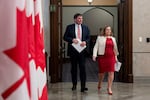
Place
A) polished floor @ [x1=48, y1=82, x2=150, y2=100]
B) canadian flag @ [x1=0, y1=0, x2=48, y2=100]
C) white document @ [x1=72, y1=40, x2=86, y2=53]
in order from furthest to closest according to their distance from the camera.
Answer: white document @ [x1=72, y1=40, x2=86, y2=53] → polished floor @ [x1=48, y1=82, x2=150, y2=100] → canadian flag @ [x1=0, y1=0, x2=48, y2=100]

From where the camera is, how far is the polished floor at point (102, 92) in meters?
7.97

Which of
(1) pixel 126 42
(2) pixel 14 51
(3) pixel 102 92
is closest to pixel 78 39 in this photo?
(3) pixel 102 92

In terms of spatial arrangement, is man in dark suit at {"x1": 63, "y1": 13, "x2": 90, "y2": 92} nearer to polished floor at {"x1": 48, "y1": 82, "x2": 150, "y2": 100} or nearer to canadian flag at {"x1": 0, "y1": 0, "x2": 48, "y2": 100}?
polished floor at {"x1": 48, "y1": 82, "x2": 150, "y2": 100}

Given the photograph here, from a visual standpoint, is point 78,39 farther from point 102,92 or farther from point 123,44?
point 123,44

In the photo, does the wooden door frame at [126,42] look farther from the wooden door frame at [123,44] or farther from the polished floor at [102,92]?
the polished floor at [102,92]

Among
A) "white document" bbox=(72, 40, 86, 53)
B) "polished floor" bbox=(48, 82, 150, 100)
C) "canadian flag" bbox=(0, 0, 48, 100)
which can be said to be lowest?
"polished floor" bbox=(48, 82, 150, 100)

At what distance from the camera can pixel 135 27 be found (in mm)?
10773

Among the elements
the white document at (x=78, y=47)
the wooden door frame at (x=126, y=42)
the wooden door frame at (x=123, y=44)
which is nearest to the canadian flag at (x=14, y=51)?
the white document at (x=78, y=47)

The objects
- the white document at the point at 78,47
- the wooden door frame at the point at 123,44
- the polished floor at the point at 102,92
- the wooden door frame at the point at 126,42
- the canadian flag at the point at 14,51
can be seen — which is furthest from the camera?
the wooden door frame at the point at 126,42

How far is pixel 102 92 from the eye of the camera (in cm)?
884

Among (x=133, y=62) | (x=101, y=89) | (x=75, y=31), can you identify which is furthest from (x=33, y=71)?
(x=133, y=62)

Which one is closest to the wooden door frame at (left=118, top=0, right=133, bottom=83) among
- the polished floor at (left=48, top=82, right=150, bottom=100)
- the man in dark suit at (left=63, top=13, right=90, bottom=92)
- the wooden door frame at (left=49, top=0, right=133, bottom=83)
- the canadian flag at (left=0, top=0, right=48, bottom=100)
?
the wooden door frame at (left=49, top=0, right=133, bottom=83)

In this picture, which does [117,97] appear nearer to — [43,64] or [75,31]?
[75,31]

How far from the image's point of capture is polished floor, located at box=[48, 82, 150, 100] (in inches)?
314
